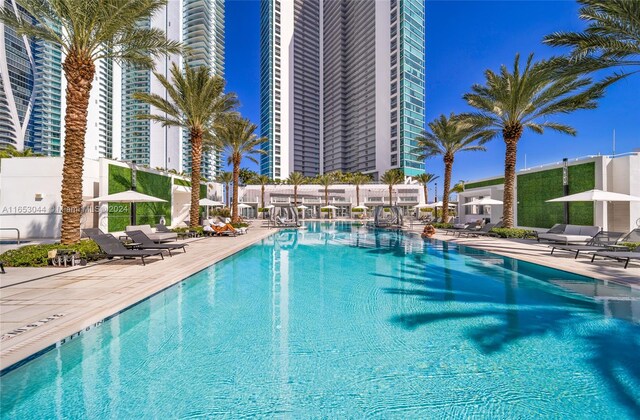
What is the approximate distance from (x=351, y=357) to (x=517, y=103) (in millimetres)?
16760

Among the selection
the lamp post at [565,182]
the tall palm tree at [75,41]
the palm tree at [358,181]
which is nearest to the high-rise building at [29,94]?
the palm tree at [358,181]

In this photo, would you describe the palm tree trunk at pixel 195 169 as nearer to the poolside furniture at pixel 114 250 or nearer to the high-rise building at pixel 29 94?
the poolside furniture at pixel 114 250

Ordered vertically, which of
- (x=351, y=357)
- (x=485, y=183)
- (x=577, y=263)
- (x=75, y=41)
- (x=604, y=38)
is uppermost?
(x=604, y=38)

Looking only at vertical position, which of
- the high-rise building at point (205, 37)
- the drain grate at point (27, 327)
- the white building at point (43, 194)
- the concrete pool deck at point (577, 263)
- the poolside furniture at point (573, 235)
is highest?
the high-rise building at point (205, 37)

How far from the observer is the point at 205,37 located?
89750mm

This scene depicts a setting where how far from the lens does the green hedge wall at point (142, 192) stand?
16.3 m

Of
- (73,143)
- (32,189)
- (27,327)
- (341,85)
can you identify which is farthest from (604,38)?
(341,85)

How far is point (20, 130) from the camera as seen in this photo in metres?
68.1

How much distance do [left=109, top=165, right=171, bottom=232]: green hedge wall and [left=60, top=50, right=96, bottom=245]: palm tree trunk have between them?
319 inches

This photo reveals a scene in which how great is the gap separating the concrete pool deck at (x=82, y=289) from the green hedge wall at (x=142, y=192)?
9.06 metres

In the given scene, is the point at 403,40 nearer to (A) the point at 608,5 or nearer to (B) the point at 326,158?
(B) the point at 326,158

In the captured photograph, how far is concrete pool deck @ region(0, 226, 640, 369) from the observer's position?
388 cm

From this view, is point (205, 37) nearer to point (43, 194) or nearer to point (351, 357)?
point (43, 194)

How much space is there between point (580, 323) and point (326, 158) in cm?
10230
